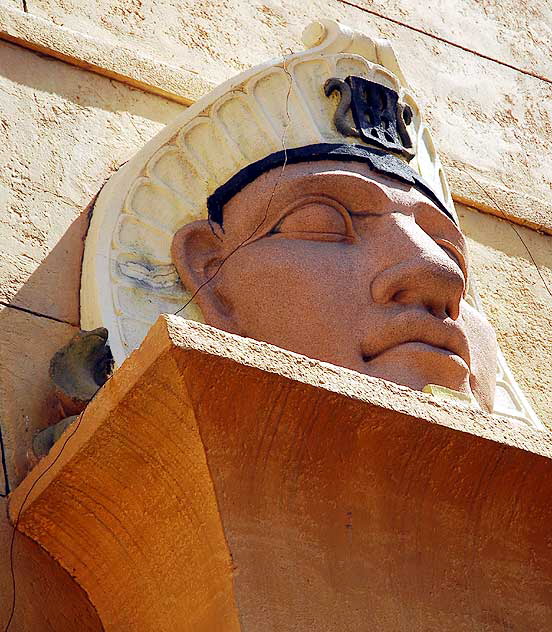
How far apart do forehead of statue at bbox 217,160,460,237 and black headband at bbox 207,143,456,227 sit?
0.01m

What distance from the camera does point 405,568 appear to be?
10.5 feet

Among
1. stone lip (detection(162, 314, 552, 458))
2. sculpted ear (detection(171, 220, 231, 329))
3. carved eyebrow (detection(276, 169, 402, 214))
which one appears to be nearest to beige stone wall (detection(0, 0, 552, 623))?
sculpted ear (detection(171, 220, 231, 329))

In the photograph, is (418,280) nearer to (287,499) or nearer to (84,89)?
(287,499)

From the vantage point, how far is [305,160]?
3914 millimetres

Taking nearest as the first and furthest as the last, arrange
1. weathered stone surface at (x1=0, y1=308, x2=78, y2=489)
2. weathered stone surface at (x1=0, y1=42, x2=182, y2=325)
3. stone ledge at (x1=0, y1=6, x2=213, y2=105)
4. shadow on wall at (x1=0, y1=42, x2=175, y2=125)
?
weathered stone surface at (x1=0, y1=308, x2=78, y2=489) < weathered stone surface at (x1=0, y1=42, x2=182, y2=325) < shadow on wall at (x1=0, y1=42, x2=175, y2=125) < stone ledge at (x1=0, y1=6, x2=213, y2=105)

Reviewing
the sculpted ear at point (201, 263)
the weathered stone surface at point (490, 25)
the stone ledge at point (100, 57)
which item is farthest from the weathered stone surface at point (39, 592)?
the weathered stone surface at point (490, 25)

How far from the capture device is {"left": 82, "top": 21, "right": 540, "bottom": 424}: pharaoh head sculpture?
362 cm

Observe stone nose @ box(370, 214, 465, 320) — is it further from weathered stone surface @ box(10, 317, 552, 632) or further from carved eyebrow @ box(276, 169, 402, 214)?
weathered stone surface @ box(10, 317, 552, 632)

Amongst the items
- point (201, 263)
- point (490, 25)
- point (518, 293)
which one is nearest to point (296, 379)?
point (201, 263)

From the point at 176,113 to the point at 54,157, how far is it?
0.56 meters

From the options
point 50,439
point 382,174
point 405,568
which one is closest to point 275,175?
point 382,174

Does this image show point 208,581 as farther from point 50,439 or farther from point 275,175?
point 275,175

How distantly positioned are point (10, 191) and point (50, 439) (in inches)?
33.2

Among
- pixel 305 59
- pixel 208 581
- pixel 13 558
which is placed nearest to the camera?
pixel 208 581
